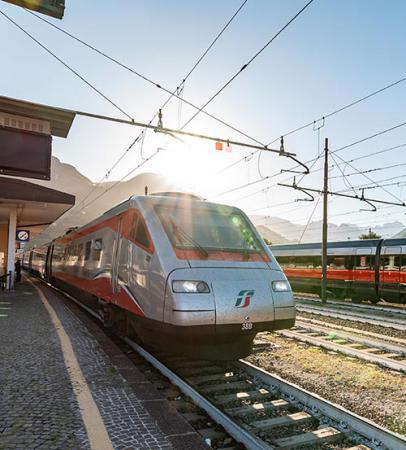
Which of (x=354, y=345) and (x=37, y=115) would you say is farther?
(x=37, y=115)

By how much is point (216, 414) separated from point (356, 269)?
16.7 metres

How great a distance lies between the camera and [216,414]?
13.3 feet

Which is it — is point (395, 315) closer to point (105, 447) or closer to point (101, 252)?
point (101, 252)

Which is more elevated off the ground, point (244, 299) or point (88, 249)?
point (88, 249)

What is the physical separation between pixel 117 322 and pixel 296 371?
11.7 feet

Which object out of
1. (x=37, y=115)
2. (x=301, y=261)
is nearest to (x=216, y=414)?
(x=37, y=115)

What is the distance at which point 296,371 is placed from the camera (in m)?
6.02

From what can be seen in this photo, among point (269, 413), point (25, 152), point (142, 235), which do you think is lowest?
point (269, 413)

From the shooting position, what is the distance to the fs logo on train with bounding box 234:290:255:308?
5164mm

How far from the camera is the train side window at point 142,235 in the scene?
19.6 feet

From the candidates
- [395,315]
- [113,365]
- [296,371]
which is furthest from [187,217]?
[395,315]

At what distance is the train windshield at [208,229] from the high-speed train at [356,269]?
12724 millimetres

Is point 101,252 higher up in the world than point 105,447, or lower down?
higher up

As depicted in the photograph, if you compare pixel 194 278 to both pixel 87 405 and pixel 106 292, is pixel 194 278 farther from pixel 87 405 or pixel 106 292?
pixel 106 292
